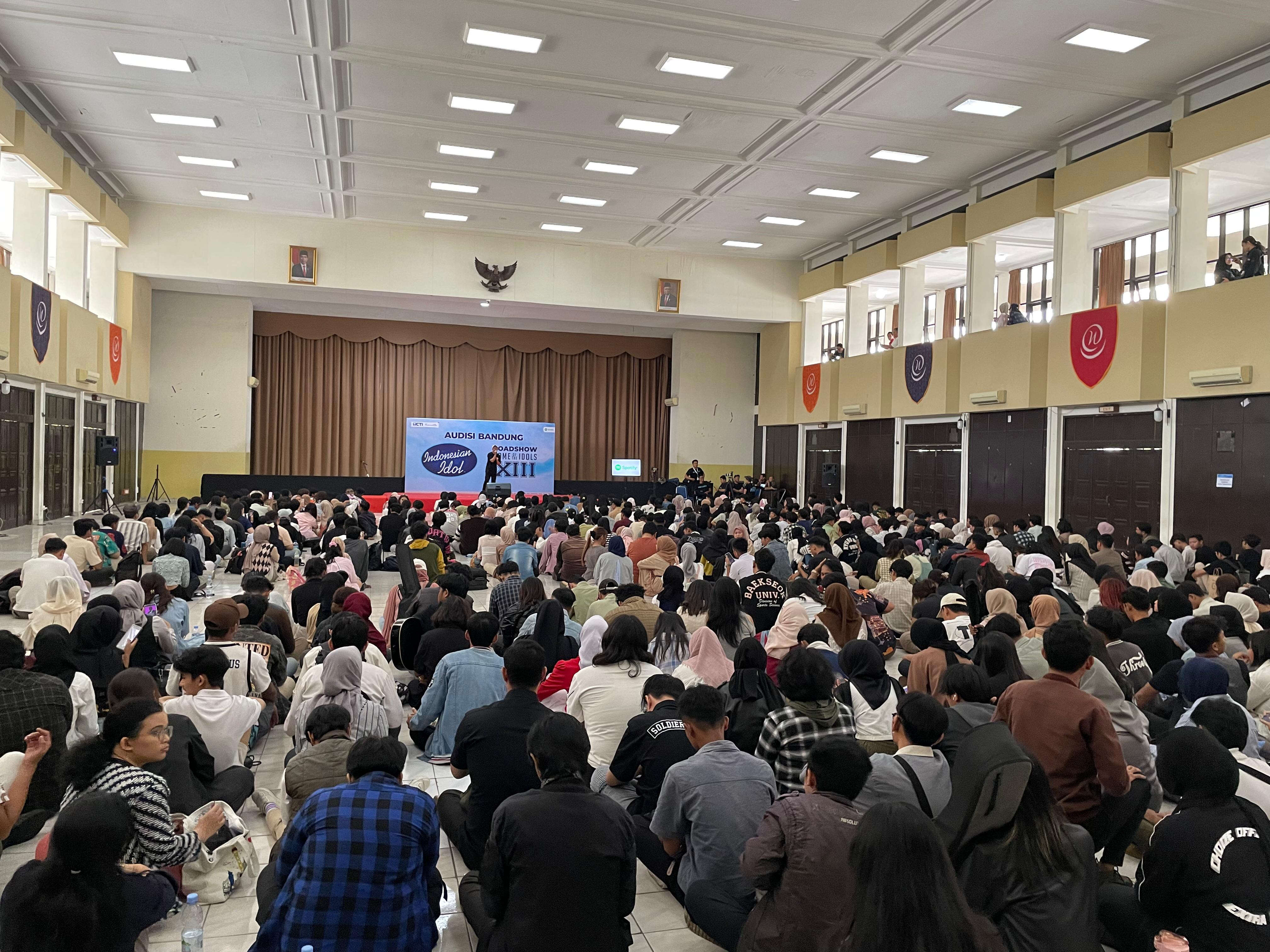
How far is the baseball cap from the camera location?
16.6ft

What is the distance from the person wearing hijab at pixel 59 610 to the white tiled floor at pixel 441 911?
94.6 inches

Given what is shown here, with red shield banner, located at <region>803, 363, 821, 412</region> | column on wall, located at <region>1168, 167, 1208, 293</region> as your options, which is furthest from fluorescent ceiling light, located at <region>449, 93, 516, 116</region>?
red shield banner, located at <region>803, 363, 821, 412</region>

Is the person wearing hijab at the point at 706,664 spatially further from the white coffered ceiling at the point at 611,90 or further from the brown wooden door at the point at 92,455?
the brown wooden door at the point at 92,455

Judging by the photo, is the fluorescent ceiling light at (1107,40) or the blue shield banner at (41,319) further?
the blue shield banner at (41,319)

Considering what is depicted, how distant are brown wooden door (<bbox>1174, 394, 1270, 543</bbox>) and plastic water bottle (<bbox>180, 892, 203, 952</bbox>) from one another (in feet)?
40.4

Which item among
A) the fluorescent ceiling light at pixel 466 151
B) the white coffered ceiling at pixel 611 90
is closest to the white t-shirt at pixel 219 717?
the white coffered ceiling at pixel 611 90

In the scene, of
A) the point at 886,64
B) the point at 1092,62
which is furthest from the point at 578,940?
the point at 1092,62

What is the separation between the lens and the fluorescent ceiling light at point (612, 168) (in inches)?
632

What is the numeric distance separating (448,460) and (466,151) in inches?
361

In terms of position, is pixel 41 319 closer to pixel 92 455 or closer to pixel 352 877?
pixel 92 455

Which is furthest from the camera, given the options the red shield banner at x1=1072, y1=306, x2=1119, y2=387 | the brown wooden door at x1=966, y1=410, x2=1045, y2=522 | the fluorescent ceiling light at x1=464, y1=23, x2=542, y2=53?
the brown wooden door at x1=966, y1=410, x2=1045, y2=522

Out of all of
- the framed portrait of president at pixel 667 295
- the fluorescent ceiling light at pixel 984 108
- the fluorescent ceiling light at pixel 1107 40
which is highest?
the fluorescent ceiling light at pixel 984 108

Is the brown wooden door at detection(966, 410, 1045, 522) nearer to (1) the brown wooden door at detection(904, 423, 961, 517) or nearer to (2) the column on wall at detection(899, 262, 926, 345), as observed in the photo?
(1) the brown wooden door at detection(904, 423, 961, 517)

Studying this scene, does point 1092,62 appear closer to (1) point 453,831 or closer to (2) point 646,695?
(2) point 646,695
